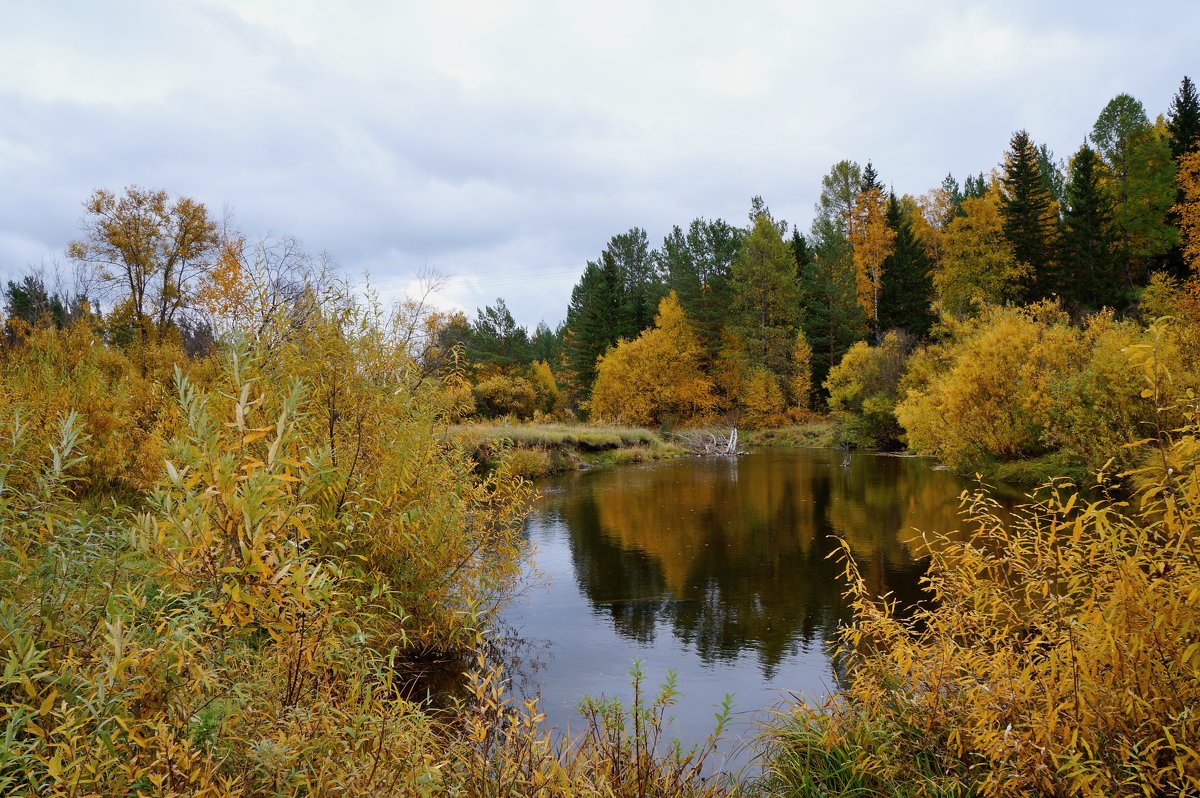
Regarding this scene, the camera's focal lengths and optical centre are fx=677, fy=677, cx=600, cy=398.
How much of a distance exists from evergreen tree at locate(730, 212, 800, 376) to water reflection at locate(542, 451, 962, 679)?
19643 millimetres

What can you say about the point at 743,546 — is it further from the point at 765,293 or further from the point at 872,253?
the point at 872,253

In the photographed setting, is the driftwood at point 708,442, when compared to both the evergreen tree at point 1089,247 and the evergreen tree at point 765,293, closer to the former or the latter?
the evergreen tree at point 765,293

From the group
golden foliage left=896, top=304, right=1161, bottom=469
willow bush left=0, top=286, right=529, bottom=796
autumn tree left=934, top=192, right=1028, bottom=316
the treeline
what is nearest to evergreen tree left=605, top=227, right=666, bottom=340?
the treeline

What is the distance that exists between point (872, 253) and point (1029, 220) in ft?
30.8

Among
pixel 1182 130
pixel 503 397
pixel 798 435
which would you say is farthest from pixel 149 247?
pixel 1182 130

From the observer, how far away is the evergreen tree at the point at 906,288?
40656 mm

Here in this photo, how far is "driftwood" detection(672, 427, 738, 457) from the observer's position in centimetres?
3195

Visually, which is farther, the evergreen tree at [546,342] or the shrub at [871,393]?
the evergreen tree at [546,342]

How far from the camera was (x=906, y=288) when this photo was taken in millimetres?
41781

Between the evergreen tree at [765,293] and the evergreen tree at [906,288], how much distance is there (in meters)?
5.42

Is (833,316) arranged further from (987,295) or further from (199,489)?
(199,489)

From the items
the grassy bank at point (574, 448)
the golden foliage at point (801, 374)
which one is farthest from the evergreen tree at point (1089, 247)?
the grassy bank at point (574, 448)

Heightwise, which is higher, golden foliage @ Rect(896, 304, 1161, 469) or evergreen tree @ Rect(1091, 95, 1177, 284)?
evergreen tree @ Rect(1091, 95, 1177, 284)

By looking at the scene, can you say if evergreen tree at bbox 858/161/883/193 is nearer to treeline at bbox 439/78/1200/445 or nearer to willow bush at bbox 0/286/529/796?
treeline at bbox 439/78/1200/445
